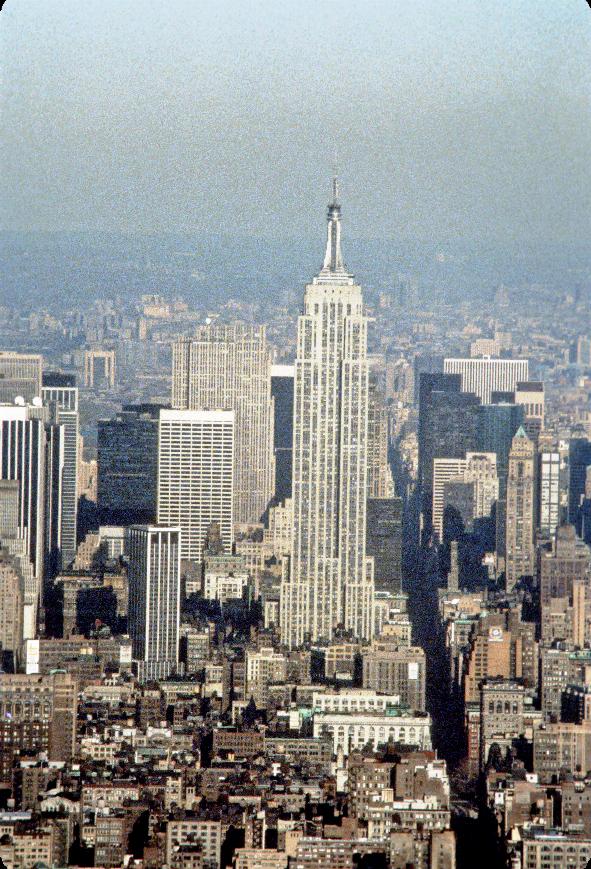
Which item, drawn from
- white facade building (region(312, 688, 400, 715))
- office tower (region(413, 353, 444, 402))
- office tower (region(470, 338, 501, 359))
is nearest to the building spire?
office tower (region(413, 353, 444, 402))

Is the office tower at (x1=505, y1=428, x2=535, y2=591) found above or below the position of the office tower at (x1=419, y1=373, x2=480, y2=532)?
below

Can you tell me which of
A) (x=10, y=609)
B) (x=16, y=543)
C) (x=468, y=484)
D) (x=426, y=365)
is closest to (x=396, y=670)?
(x=10, y=609)

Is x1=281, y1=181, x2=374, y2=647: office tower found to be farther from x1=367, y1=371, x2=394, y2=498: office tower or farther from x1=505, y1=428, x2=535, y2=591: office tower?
x1=505, y1=428, x2=535, y2=591: office tower

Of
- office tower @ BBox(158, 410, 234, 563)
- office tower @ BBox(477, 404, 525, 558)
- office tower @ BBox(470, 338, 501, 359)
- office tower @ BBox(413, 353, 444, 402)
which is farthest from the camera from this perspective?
office tower @ BBox(158, 410, 234, 563)

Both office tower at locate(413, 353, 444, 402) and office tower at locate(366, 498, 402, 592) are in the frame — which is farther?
office tower at locate(366, 498, 402, 592)

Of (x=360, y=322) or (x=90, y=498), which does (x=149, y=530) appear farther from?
(x=360, y=322)

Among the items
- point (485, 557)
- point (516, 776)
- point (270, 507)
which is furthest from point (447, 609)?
point (516, 776)

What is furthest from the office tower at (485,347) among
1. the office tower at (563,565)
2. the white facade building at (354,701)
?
the white facade building at (354,701)
